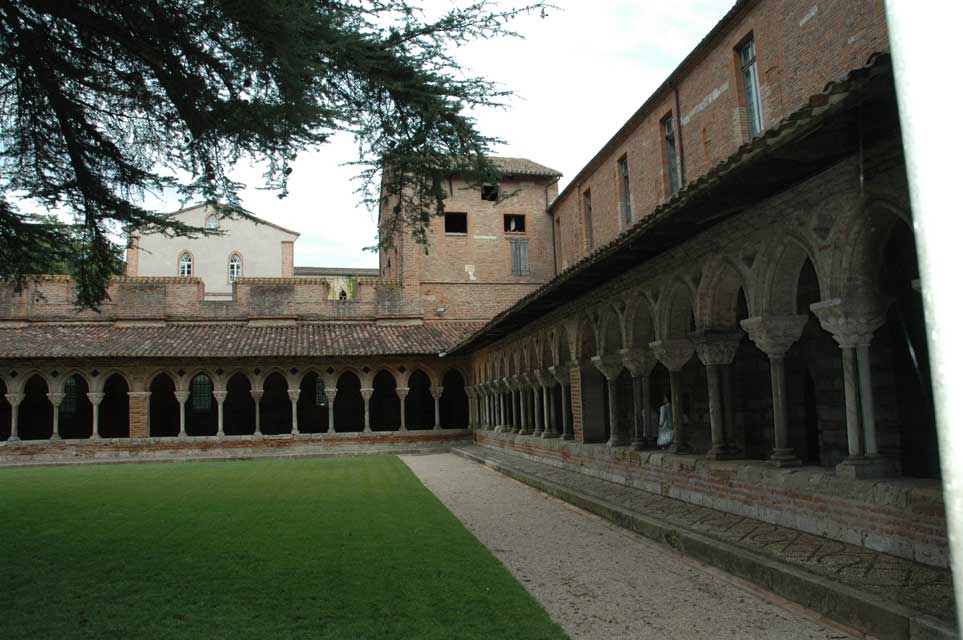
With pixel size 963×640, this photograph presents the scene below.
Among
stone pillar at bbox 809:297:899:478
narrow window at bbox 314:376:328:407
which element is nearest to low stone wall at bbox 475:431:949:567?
stone pillar at bbox 809:297:899:478

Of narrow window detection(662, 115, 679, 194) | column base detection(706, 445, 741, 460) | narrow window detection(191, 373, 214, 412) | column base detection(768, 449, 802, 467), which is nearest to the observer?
column base detection(768, 449, 802, 467)

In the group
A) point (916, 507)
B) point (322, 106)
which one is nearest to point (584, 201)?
point (322, 106)

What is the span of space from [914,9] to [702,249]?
790cm

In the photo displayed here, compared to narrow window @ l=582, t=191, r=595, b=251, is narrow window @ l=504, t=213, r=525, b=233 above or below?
above

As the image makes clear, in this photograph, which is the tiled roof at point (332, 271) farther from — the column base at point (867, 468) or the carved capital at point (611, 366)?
the column base at point (867, 468)

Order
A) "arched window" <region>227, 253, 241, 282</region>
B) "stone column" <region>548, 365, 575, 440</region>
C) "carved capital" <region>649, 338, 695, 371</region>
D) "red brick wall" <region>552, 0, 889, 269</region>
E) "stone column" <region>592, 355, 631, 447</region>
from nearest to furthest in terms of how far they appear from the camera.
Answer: "carved capital" <region>649, 338, 695, 371</region>, "red brick wall" <region>552, 0, 889, 269</region>, "stone column" <region>592, 355, 631, 447</region>, "stone column" <region>548, 365, 575, 440</region>, "arched window" <region>227, 253, 241, 282</region>

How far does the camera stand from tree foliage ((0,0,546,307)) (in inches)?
253

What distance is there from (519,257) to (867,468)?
2410 centimetres

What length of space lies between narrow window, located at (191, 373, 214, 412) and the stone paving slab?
71.3 feet

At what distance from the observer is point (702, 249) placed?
8.53 meters

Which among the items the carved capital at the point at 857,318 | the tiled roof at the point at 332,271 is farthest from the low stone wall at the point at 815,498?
the tiled roof at the point at 332,271

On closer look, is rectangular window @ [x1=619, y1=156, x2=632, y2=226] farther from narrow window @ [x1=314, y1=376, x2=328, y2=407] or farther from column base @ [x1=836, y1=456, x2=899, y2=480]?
column base @ [x1=836, y1=456, x2=899, y2=480]

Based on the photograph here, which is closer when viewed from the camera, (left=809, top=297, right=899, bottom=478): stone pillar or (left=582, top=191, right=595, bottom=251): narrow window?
(left=809, top=297, right=899, bottom=478): stone pillar

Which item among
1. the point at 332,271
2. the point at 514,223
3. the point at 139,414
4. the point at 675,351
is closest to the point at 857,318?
the point at 675,351
